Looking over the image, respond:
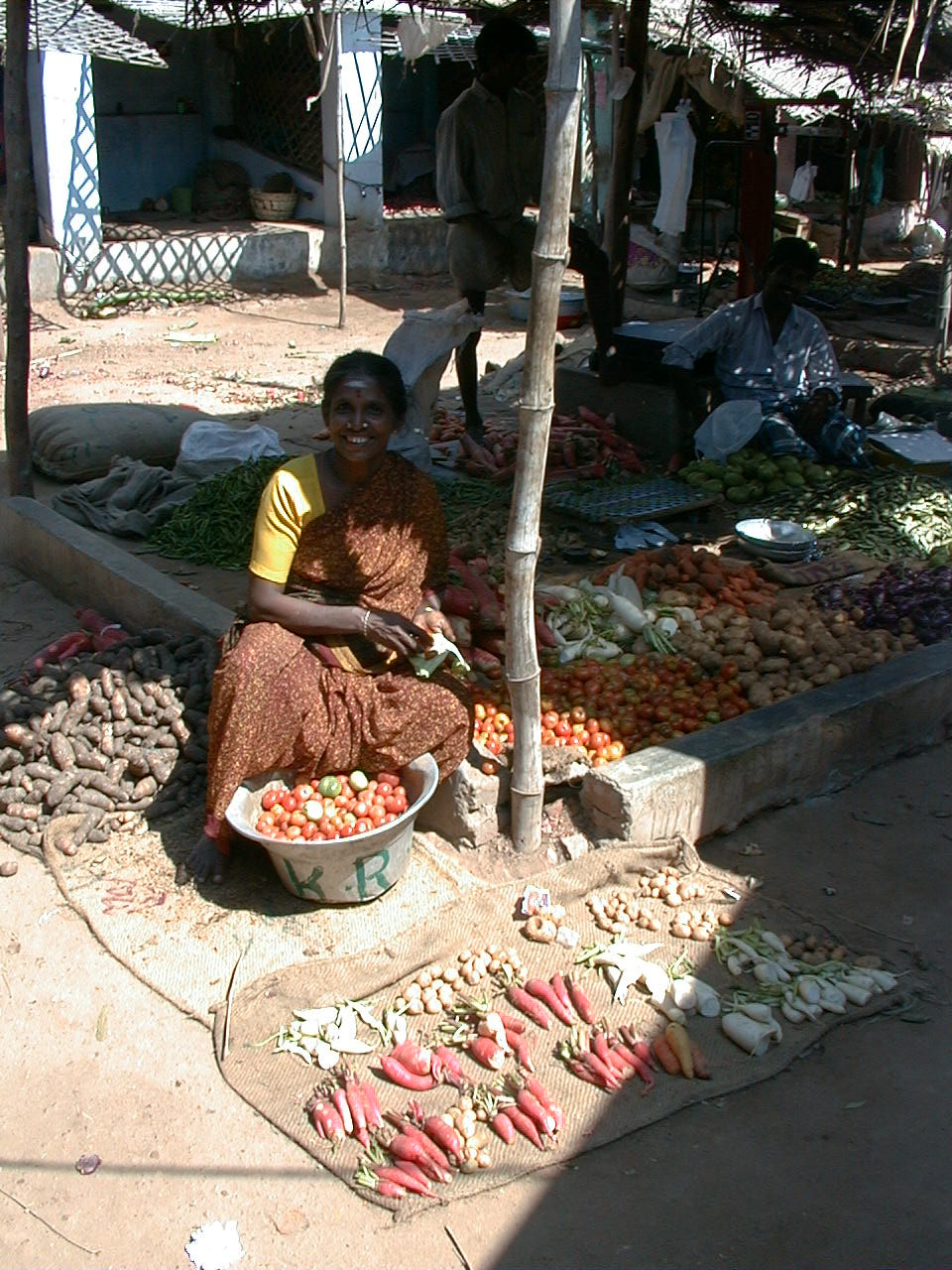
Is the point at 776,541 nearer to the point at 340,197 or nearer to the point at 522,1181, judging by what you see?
the point at 522,1181

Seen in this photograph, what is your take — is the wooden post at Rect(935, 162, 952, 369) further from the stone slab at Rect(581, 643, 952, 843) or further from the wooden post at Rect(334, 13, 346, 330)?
the stone slab at Rect(581, 643, 952, 843)

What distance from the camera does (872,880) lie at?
11.7 ft

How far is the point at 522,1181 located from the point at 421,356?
14.5ft

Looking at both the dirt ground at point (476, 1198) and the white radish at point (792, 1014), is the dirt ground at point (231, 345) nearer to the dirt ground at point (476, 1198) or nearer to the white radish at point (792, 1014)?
the dirt ground at point (476, 1198)

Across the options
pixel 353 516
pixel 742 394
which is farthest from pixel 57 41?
pixel 353 516

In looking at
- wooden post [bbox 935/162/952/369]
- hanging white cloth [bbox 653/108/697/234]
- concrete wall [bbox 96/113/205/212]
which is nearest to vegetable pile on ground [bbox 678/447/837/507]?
wooden post [bbox 935/162/952/369]

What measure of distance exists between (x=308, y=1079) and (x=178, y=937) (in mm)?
664

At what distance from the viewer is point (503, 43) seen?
624cm

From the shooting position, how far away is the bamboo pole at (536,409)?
A: 2.81 metres

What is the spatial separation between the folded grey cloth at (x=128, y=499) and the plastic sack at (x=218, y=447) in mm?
116

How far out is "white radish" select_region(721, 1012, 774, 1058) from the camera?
289 cm

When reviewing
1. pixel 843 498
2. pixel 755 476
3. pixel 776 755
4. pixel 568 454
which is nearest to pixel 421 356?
pixel 568 454

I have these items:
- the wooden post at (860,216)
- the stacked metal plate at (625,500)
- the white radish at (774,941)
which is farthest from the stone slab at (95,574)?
the wooden post at (860,216)

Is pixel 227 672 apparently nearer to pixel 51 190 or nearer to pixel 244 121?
pixel 51 190
